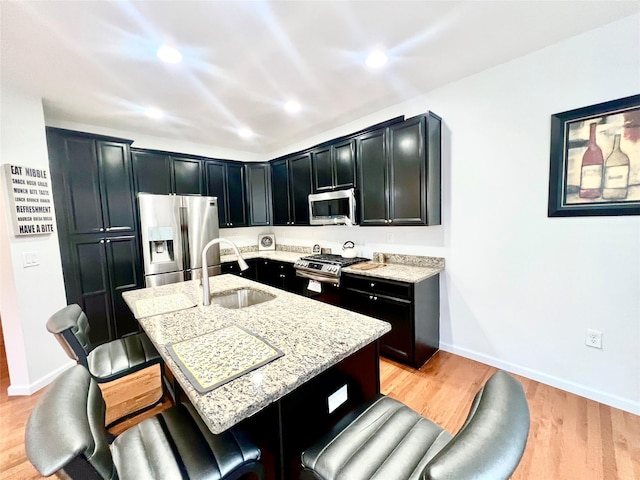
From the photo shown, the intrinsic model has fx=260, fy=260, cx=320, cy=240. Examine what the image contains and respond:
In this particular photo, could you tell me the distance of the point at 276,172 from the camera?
4.21 meters

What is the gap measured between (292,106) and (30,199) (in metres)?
2.59

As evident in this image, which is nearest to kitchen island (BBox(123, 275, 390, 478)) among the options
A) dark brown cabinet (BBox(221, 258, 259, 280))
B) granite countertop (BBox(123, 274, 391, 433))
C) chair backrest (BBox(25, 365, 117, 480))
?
granite countertop (BBox(123, 274, 391, 433))

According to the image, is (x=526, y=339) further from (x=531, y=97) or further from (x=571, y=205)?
(x=531, y=97)

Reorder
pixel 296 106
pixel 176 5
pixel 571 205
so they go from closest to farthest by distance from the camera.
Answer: pixel 176 5 < pixel 571 205 < pixel 296 106

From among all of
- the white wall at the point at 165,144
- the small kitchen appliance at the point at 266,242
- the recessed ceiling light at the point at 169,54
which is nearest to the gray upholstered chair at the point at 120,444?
the recessed ceiling light at the point at 169,54

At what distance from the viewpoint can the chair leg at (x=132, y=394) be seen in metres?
2.04

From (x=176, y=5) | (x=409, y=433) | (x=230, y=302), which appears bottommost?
(x=409, y=433)

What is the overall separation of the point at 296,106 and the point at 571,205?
105 inches

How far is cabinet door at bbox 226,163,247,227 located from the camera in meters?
4.09

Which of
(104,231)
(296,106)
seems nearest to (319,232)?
(296,106)

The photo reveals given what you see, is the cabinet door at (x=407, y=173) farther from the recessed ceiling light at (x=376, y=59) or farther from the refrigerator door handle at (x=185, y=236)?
the refrigerator door handle at (x=185, y=236)

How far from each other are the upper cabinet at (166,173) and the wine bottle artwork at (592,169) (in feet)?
13.5

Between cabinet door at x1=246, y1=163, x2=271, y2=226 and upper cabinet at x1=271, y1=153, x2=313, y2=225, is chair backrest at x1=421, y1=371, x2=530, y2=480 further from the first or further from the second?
cabinet door at x1=246, y1=163, x2=271, y2=226

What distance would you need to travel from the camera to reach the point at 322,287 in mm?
3090
